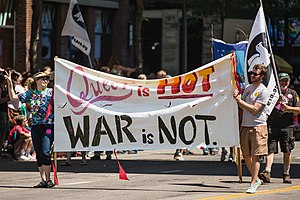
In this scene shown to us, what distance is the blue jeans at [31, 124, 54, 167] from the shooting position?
1394cm

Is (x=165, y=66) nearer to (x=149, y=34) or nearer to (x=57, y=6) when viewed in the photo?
(x=149, y=34)

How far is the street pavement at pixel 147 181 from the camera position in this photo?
503 inches

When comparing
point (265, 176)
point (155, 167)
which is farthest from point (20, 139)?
point (265, 176)

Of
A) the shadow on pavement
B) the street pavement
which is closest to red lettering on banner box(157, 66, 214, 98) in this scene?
the street pavement

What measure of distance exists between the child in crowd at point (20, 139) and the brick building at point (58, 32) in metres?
6.44

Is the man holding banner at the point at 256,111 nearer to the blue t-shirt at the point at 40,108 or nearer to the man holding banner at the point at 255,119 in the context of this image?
the man holding banner at the point at 255,119

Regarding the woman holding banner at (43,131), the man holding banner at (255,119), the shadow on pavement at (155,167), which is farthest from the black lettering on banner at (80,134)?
the shadow on pavement at (155,167)

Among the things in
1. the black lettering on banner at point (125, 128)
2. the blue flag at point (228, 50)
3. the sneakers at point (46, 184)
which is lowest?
the sneakers at point (46, 184)

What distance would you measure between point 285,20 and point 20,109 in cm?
1715

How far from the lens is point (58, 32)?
31.6 metres

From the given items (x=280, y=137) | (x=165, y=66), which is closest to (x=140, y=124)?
(x=280, y=137)

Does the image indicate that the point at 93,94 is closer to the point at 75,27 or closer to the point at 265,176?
the point at 265,176

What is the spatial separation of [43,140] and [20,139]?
577 centimetres

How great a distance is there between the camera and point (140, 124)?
1355 centimetres
